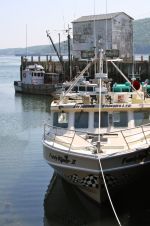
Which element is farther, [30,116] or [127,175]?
[30,116]

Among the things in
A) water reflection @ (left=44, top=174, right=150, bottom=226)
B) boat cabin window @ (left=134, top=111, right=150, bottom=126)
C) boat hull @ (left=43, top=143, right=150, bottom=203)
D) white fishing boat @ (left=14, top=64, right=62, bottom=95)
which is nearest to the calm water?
water reflection @ (left=44, top=174, right=150, bottom=226)

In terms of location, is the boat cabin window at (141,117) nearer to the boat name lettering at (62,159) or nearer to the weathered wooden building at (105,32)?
the boat name lettering at (62,159)

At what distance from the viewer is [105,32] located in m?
57.6

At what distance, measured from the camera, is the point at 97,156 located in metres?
14.7

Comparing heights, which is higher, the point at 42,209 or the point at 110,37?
the point at 110,37

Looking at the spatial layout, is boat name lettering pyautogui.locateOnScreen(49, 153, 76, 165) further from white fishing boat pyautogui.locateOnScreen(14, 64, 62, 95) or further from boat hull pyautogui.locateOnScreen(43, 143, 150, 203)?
white fishing boat pyautogui.locateOnScreen(14, 64, 62, 95)

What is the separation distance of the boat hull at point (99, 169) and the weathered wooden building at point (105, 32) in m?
41.8

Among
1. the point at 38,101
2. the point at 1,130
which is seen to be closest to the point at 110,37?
the point at 38,101

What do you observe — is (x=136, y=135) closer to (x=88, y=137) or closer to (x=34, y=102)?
(x=88, y=137)

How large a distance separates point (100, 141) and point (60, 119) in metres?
2.12

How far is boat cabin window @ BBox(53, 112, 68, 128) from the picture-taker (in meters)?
17.3

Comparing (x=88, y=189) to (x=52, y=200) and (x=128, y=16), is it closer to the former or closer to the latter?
(x=52, y=200)

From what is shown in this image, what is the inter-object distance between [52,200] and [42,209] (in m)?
0.96

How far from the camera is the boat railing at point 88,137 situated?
15.9 meters
